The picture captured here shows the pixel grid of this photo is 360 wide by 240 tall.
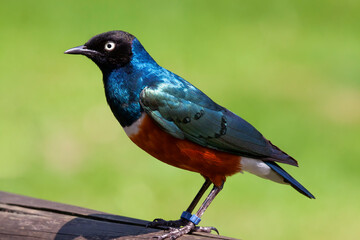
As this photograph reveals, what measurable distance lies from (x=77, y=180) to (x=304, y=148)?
2802mm

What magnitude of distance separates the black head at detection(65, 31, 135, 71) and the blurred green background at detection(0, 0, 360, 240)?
360 cm

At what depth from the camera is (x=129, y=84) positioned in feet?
13.7

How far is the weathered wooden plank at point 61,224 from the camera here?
13.6 feet

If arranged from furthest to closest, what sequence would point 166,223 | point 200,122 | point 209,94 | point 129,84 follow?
point 209,94 < point 166,223 < point 200,122 < point 129,84

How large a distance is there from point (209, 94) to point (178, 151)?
5.37 m

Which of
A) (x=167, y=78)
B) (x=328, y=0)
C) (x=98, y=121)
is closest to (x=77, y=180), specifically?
(x=98, y=121)

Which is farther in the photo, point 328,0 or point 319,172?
point 328,0

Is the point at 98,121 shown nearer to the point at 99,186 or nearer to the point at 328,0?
the point at 99,186

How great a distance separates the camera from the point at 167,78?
4.29m

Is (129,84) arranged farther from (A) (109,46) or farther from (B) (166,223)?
(B) (166,223)

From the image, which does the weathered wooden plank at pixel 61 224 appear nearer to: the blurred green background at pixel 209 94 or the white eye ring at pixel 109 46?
the white eye ring at pixel 109 46

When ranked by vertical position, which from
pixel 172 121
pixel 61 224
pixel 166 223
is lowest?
pixel 61 224

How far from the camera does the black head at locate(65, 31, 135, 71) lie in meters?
4.25

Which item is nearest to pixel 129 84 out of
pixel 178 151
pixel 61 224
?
pixel 178 151
